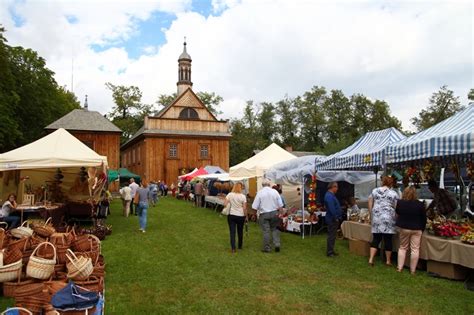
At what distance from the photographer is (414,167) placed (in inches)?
381

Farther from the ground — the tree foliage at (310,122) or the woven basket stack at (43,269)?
the tree foliage at (310,122)

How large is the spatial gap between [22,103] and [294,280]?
36291 millimetres

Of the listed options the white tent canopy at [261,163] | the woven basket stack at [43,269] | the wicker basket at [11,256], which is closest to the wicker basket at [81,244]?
the woven basket stack at [43,269]

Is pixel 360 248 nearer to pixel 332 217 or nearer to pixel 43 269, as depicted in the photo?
pixel 332 217

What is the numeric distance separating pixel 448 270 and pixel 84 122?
3498 cm

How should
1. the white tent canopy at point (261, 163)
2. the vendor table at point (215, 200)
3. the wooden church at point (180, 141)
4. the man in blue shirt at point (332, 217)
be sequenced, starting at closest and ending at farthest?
the man in blue shirt at point (332, 217) < the white tent canopy at point (261, 163) < the vendor table at point (215, 200) < the wooden church at point (180, 141)

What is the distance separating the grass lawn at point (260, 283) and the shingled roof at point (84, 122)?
92.4ft

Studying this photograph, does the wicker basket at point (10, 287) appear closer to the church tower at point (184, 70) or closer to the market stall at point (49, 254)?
the market stall at point (49, 254)

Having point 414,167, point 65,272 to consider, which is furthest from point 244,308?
point 414,167

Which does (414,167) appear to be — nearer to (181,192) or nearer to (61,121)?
(181,192)

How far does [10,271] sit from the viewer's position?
557 cm

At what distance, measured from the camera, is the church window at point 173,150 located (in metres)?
40.3

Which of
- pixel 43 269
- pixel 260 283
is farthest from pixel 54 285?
pixel 260 283

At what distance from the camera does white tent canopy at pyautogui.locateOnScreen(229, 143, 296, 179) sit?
53.1ft
